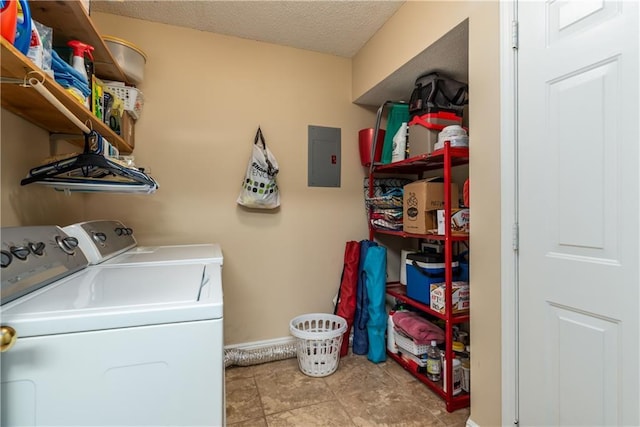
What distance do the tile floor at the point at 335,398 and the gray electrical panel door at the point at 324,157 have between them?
1422mm

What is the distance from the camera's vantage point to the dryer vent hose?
2242 mm

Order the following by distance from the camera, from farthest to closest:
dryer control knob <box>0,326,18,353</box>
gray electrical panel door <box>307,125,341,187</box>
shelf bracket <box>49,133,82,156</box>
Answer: gray electrical panel door <box>307,125,341,187</box>
shelf bracket <box>49,133,82,156</box>
dryer control knob <box>0,326,18,353</box>

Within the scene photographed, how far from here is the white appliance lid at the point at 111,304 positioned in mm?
703

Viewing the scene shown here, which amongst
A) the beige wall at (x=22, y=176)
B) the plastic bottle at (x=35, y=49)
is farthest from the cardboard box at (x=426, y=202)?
the beige wall at (x=22, y=176)

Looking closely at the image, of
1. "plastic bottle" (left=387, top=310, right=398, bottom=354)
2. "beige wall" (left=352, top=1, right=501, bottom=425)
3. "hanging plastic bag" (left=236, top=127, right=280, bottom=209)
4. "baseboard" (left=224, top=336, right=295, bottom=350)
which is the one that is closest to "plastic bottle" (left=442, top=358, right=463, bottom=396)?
"beige wall" (left=352, top=1, right=501, bottom=425)

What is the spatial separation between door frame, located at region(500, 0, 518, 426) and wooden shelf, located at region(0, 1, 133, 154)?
5.48 feet

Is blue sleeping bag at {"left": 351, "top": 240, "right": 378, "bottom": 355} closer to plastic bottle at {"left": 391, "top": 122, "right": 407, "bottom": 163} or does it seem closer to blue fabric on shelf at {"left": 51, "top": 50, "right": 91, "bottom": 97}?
plastic bottle at {"left": 391, "top": 122, "right": 407, "bottom": 163}

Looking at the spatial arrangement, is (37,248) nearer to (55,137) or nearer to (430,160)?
(55,137)

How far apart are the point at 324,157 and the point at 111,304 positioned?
6.69 ft

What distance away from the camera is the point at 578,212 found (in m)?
1.12

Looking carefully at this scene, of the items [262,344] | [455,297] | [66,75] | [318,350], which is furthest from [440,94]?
[262,344]

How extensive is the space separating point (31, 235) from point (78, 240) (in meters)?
0.32

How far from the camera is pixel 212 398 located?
31.6 inches

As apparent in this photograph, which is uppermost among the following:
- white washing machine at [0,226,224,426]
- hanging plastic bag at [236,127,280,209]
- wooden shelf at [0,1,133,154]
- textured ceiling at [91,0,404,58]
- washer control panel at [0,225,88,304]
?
textured ceiling at [91,0,404,58]
